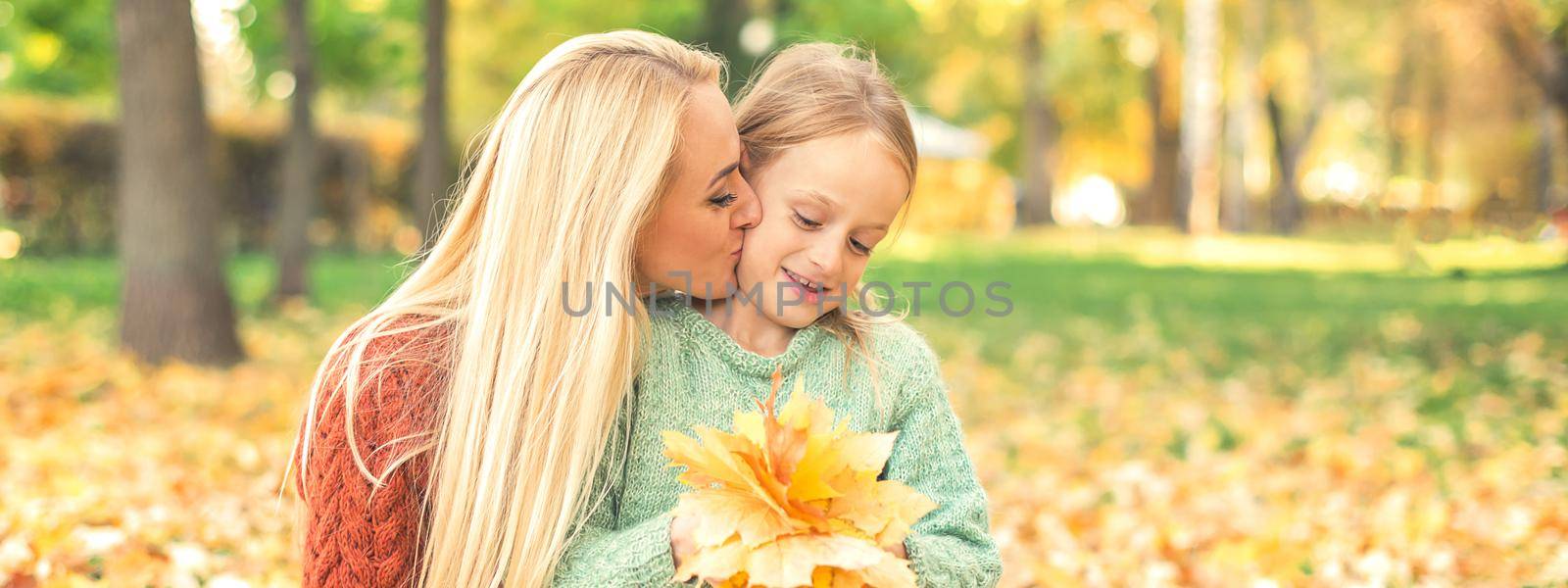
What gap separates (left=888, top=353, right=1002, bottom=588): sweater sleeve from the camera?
2039 millimetres

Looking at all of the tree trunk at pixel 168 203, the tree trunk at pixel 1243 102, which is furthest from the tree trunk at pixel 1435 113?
the tree trunk at pixel 168 203

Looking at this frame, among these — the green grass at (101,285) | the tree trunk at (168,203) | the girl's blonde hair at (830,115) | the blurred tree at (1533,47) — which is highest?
the blurred tree at (1533,47)

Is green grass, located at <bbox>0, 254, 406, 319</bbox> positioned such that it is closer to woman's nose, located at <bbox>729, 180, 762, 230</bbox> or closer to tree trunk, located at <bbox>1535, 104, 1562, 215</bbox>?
woman's nose, located at <bbox>729, 180, 762, 230</bbox>

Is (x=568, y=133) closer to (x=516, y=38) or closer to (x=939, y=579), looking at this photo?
(x=939, y=579)

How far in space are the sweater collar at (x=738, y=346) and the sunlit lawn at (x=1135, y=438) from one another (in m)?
1.79

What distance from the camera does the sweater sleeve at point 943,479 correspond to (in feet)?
6.69

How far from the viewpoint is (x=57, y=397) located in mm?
5988

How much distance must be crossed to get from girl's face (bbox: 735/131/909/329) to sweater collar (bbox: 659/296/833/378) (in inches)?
1.4

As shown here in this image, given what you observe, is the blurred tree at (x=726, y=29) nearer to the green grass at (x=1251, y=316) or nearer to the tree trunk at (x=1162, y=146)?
the green grass at (x=1251, y=316)

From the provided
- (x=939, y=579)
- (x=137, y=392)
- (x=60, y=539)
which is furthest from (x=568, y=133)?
(x=137, y=392)

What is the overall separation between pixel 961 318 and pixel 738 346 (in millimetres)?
9492

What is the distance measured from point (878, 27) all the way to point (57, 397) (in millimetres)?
10636

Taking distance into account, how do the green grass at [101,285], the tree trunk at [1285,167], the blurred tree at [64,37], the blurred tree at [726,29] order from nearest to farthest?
1. the green grass at [101,285]
2. the blurred tree at [726,29]
3. the blurred tree at [64,37]
4. the tree trunk at [1285,167]

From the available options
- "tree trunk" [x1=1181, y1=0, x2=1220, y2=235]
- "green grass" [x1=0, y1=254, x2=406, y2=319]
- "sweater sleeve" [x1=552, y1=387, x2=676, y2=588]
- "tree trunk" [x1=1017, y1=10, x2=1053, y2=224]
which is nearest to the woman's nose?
"sweater sleeve" [x1=552, y1=387, x2=676, y2=588]
